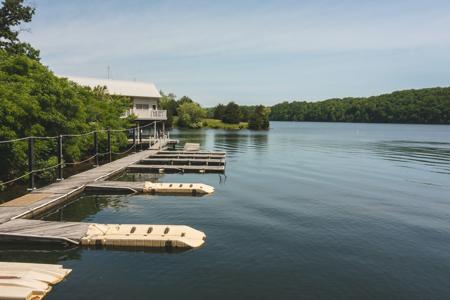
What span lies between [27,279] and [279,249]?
704 cm

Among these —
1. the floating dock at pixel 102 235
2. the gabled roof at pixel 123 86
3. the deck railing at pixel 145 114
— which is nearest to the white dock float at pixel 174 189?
the floating dock at pixel 102 235

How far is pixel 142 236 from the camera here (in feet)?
38.7

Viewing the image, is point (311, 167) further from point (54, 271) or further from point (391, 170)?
point (54, 271)

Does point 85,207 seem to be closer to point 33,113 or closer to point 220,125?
point 33,113

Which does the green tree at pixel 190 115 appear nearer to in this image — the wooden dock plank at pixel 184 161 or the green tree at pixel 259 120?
the green tree at pixel 259 120

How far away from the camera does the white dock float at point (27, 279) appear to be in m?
7.82

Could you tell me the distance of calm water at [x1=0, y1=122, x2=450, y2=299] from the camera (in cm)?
927

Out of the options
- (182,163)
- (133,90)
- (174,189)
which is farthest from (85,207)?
(133,90)

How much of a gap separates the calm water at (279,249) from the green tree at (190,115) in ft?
297

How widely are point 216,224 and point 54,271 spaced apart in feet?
21.3

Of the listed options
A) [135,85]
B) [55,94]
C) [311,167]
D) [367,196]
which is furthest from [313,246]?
[135,85]

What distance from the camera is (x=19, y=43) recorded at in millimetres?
36531

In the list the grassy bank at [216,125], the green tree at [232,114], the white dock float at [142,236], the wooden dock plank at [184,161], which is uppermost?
the green tree at [232,114]

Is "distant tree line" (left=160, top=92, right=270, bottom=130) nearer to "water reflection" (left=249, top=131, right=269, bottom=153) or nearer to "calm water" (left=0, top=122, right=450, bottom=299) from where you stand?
"water reflection" (left=249, top=131, right=269, bottom=153)
